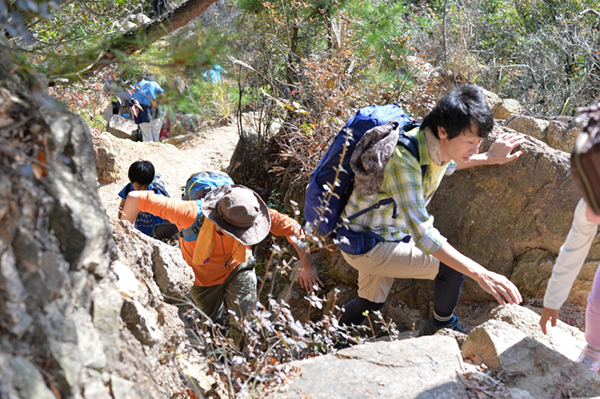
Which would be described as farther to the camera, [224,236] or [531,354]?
[224,236]

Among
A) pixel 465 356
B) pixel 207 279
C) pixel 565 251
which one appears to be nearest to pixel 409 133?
pixel 565 251

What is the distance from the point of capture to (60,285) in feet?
4.41

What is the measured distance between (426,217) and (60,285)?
187 centimetres

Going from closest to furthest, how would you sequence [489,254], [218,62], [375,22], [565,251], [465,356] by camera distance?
[218,62] → [565,251] → [465,356] → [489,254] → [375,22]

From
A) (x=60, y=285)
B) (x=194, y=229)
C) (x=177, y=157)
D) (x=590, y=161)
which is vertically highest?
(x=590, y=161)

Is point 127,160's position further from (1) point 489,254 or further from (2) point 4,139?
(2) point 4,139

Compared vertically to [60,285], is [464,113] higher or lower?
higher

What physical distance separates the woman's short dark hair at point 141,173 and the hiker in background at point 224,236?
100 centimetres

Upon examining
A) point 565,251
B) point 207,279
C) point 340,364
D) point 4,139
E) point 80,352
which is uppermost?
point 4,139

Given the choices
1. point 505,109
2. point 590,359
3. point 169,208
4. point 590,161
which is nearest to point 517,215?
point 590,359

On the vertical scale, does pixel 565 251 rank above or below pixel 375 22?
below

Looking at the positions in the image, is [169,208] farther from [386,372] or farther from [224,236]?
[386,372]

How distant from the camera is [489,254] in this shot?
3.66 metres

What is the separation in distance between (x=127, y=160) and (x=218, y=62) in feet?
20.3
